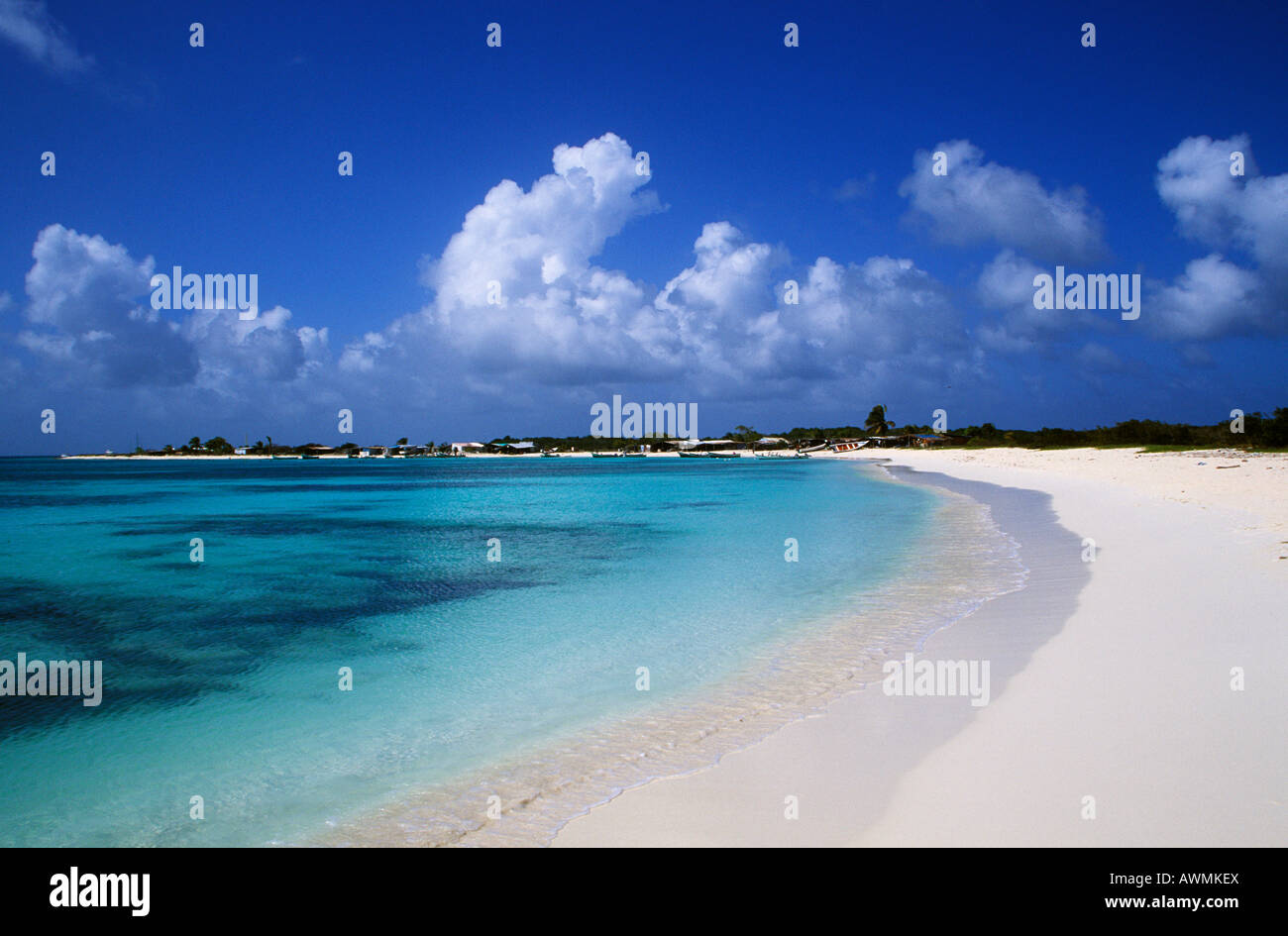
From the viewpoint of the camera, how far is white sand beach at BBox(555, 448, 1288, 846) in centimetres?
411

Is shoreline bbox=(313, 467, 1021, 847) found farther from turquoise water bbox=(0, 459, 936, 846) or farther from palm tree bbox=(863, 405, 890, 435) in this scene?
palm tree bbox=(863, 405, 890, 435)

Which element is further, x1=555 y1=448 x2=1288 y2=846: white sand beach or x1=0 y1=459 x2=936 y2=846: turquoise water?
x1=0 y1=459 x2=936 y2=846: turquoise water

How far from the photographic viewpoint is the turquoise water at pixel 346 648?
5.82 m

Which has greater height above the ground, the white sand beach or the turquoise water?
the white sand beach

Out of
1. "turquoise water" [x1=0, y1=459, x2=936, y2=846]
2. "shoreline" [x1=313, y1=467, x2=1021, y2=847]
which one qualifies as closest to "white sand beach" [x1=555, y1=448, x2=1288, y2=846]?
"shoreline" [x1=313, y1=467, x2=1021, y2=847]

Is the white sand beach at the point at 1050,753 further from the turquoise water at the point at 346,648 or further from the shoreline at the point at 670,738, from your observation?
the turquoise water at the point at 346,648

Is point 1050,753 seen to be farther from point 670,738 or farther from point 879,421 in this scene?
point 879,421

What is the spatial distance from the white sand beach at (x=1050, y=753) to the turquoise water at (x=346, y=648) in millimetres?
2158

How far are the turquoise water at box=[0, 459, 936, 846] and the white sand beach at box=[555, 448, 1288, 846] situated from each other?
7.08ft

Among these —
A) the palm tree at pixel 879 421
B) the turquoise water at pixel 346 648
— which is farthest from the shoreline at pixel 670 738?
the palm tree at pixel 879 421

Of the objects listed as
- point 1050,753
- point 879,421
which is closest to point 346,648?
point 1050,753

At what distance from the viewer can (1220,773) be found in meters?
4.50
